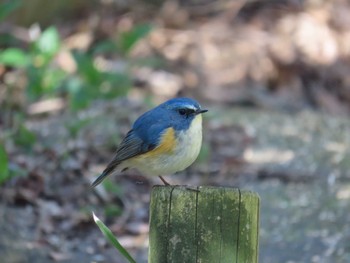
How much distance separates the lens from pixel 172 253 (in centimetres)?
306

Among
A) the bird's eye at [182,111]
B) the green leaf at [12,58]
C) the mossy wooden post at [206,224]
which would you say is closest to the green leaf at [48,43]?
the green leaf at [12,58]

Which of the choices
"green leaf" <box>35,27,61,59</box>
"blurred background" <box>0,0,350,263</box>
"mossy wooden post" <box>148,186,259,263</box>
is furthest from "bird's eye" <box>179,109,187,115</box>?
"green leaf" <box>35,27,61,59</box>

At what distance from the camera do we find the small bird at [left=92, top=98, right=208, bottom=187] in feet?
13.0

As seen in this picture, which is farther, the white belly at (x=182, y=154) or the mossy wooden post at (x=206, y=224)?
the white belly at (x=182, y=154)

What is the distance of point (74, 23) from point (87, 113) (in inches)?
99.9

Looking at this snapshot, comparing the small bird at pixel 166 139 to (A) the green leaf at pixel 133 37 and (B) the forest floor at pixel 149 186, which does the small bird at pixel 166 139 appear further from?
(A) the green leaf at pixel 133 37

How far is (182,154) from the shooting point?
13.0ft

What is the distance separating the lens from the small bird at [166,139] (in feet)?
13.0

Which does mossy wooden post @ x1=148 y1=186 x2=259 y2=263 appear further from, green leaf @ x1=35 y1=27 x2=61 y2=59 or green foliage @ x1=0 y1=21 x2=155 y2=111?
green leaf @ x1=35 y1=27 x2=61 y2=59

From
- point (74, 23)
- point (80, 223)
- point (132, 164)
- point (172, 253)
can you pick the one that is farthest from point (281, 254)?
point (74, 23)

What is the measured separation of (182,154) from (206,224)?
3.14 feet

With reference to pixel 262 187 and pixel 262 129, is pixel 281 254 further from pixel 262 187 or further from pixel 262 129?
pixel 262 129

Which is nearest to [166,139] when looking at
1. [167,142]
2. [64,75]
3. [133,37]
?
[167,142]

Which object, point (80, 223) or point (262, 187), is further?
point (262, 187)
